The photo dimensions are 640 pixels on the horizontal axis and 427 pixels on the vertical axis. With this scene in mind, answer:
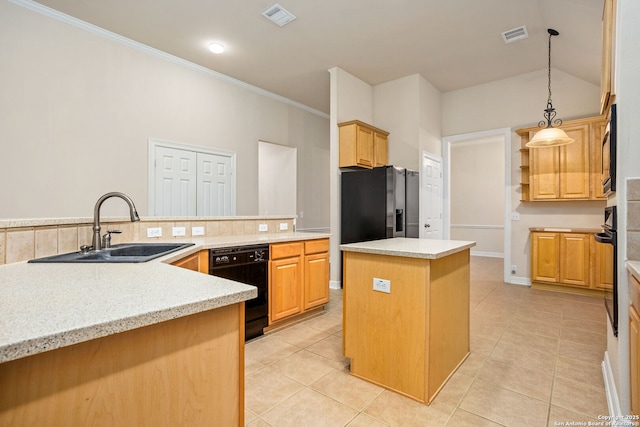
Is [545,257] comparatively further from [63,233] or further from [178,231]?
[63,233]

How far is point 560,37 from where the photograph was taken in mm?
3721

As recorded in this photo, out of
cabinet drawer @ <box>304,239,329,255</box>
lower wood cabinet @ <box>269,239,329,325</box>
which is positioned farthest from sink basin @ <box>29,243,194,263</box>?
cabinet drawer @ <box>304,239,329,255</box>

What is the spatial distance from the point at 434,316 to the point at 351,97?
3842 mm

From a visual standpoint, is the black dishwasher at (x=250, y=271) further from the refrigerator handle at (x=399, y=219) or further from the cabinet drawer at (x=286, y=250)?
the refrigerator handle at (x=399, y=219)

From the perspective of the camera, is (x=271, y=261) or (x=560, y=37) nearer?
(x=271, y=261)

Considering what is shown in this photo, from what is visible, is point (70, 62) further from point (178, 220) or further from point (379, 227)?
point (379, 227)

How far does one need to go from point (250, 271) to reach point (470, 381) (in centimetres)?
182

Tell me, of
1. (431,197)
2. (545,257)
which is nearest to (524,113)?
(431,197)

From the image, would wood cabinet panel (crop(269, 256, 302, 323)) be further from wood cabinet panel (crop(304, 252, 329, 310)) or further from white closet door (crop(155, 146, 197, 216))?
white closet door (crop(155, 146, 197, 216))

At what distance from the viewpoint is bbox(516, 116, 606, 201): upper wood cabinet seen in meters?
4.05

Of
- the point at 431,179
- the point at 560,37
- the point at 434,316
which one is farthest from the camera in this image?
the point at 431,179

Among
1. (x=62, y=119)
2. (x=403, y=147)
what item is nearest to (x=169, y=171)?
(x=62, y=119)

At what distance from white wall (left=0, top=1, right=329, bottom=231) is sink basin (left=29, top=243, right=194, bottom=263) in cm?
174

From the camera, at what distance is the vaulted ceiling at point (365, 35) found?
3.24 m
